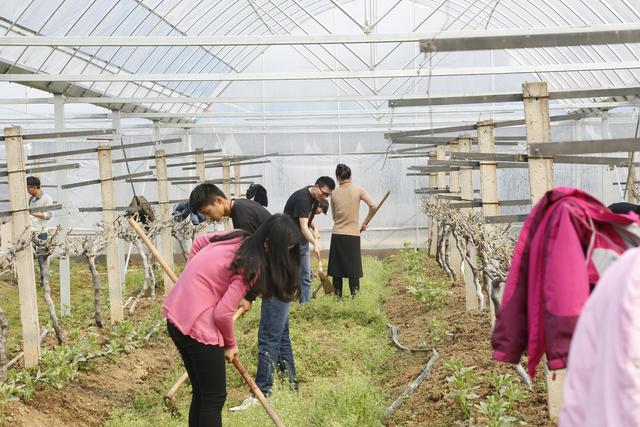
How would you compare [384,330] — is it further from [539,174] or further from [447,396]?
[539,174]

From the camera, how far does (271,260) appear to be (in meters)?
4.55

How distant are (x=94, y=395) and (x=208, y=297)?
2.46m

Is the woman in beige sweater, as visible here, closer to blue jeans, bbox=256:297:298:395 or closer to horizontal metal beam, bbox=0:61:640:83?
horizontal metal beam, bbox=0:61:640:83

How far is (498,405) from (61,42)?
18.3 feet

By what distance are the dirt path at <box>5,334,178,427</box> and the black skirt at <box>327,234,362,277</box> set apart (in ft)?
9.20

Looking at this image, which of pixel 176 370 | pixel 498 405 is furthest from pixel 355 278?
pixel 498 405

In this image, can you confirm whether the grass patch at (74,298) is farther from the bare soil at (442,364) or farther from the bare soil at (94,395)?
the bare soil at (442,364)

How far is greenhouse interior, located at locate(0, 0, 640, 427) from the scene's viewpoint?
3068 millimetres

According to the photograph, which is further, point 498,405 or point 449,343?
point 449,343

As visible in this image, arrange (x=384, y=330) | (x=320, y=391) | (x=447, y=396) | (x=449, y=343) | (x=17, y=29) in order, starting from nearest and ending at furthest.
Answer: (x=447, y=396)
(x=320, y=391)
(x=449, y=343)
(x=384, y=330)
(x=17, y=29)

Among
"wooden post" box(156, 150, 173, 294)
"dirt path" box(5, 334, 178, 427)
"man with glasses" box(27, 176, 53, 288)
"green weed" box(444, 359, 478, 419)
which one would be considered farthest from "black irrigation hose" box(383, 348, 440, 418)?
"man with glasses" box(27, 176, 53, 288)

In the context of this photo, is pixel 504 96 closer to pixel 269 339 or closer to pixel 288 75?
pixel 269 339

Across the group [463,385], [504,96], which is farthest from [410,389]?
[504,96]

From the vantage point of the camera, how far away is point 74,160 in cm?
1853
